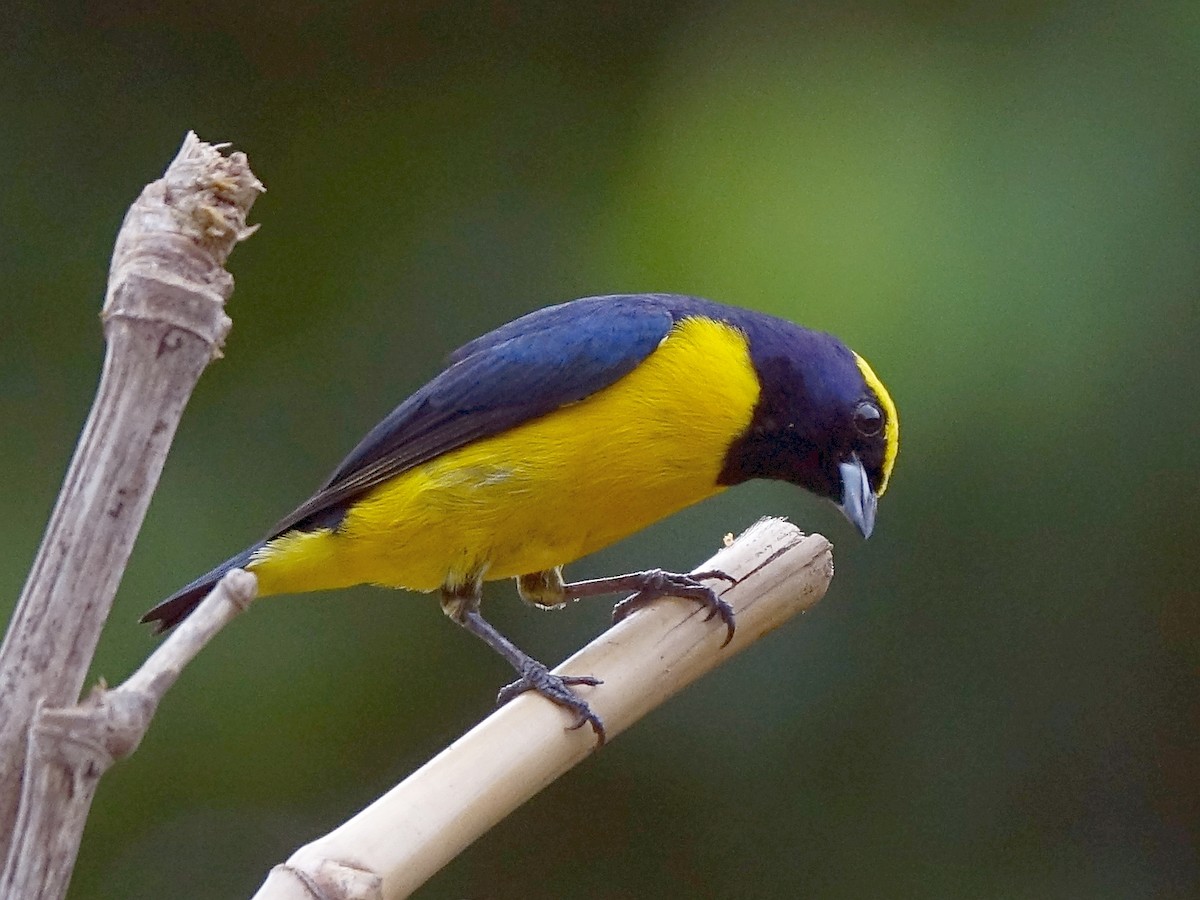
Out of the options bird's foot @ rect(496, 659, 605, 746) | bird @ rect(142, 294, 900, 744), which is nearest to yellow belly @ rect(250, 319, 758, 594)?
bird @ rect(142, 294, 900, 744)

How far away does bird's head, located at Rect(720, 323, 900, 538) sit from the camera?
245cm

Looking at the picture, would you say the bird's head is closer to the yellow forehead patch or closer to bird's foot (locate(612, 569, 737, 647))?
the yellow forehead patch

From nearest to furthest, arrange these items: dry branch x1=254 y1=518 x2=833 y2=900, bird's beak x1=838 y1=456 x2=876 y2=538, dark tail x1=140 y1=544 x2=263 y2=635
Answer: dry branch x1=254 y1=518 x2=833 y2=900, dark tail x1=140 y1=544 x2=263 y2=635, bird's beak x1=838 y1=456 x2=876 y2=538

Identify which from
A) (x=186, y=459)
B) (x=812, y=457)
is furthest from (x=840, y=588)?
(x=186, y=459)

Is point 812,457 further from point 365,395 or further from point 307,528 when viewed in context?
point 365,395

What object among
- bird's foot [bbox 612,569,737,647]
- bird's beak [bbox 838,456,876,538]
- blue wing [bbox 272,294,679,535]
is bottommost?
bird's foot [bbox 612,569,737,647]

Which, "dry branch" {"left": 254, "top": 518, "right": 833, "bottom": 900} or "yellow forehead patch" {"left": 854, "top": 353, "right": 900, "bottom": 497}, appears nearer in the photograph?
"dry branch" {"left": 254, "top": 518, "right": 833, "bottom": 900}

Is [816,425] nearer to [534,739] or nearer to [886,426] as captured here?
[886,426]

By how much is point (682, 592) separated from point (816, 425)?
0.39 metres

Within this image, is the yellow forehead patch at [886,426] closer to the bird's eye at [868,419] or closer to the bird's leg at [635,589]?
the bird's eye at [868,419]

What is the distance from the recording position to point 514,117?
356 centimetres

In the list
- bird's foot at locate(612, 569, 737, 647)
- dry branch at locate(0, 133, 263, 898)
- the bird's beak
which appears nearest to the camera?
dry branch at locate(0, 133, 263, 898)

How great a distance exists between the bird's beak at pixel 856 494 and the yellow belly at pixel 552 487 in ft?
0.65

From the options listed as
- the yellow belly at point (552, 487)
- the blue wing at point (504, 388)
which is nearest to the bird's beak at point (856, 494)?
the yellow belly at point (552, 487)
